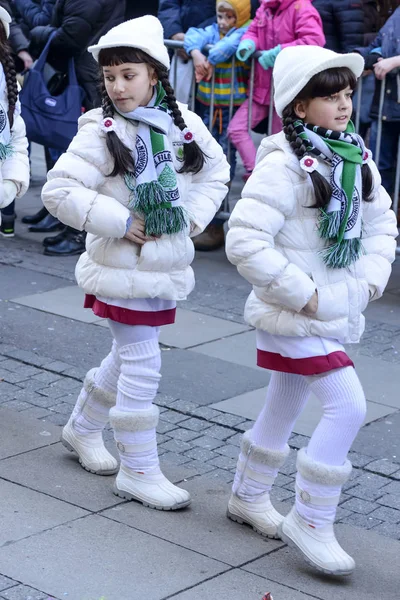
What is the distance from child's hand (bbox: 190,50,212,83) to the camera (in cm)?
874

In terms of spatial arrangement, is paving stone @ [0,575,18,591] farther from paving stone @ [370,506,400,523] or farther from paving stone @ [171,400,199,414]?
paving stone @ [171,400,199,414]

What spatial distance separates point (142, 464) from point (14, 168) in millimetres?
1687

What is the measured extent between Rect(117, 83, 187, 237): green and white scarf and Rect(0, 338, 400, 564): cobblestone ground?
1225mm

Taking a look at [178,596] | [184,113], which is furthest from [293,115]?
[178,596]

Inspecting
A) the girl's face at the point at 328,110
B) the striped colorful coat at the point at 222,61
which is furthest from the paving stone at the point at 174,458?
the striped colorful coat at the point at 222,61

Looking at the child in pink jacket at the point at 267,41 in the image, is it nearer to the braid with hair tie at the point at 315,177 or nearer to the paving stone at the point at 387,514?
the braid with hair tie at the point at 315,177

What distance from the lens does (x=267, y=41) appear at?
8453 millimetres

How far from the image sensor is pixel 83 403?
488 centimetres

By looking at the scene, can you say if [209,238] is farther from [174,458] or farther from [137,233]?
[137,233]

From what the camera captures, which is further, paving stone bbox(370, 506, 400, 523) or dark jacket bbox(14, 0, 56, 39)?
dark jacket bbox(14, 0, 56, 39)

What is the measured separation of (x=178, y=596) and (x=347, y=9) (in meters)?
6.00

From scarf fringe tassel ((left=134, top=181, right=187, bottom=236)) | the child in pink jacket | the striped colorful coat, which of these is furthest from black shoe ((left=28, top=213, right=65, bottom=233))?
scarf fringe tassel ((left=134, top=181, right=187, bottom=236))

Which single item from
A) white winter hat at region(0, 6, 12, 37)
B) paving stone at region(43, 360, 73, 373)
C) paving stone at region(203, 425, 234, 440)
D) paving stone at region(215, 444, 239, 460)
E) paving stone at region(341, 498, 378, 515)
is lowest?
paving stone at region(43, 360, 73, 373)

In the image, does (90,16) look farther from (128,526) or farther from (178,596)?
(178,596)
